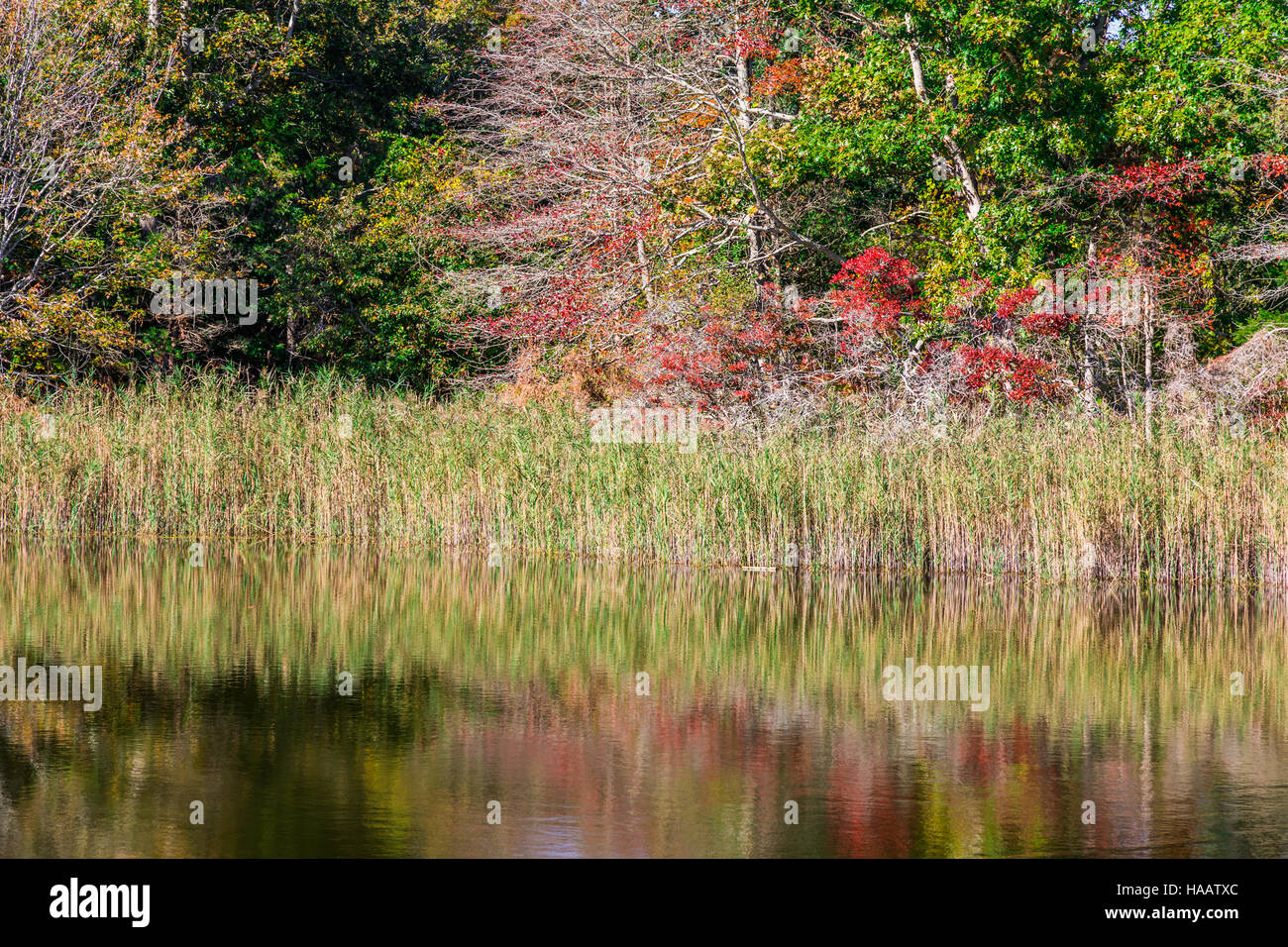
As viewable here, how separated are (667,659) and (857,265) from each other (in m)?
11.0

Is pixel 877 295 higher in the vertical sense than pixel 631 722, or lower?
higher

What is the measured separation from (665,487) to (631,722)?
23.6 ft

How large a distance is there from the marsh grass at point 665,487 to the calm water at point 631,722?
0.80 m

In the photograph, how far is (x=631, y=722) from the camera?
27.3 ft

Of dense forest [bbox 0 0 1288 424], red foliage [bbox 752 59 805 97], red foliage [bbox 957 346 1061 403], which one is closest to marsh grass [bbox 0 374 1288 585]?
red foliage [bbox 957 346 1061 403]

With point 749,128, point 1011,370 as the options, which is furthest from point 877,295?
point 749,128

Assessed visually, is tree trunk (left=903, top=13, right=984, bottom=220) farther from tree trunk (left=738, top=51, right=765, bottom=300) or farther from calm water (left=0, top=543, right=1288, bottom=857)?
calm water (left=0, top=543, right=1288, bottom=857)

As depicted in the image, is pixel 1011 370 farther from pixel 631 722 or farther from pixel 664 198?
pixel 631 722

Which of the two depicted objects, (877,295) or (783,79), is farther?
(783,79)

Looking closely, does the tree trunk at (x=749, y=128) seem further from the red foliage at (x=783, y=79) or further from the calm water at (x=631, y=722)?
the calm water at (x=631, y=722)

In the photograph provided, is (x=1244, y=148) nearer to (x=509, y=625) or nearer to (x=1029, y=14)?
(x=1029, y=14)

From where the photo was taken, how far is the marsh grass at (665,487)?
13.8 m

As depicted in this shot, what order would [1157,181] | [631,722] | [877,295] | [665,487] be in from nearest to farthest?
[631,722]
[665,487]
[1157,181]
[877,295]

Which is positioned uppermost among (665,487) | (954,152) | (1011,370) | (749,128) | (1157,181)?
(749,128)
